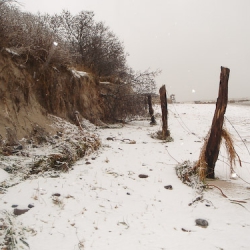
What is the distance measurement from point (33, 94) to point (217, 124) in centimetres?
620

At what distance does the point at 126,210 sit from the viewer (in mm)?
4027

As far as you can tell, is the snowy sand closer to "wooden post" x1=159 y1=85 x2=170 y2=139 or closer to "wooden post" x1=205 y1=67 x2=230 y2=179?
"wooden post" x1=205 y1=67 x2=230 y2=179

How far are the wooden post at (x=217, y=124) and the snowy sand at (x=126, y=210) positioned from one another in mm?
586

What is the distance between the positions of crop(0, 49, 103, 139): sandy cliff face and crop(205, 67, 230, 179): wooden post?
5088mm

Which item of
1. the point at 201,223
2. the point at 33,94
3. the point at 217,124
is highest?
the point at 33,94

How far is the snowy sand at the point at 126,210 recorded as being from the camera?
10.4ft

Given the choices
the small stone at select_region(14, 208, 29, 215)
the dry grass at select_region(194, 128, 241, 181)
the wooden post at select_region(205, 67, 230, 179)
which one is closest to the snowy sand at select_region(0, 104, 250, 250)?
the small stone at select_region(14, 208, 29, 215)

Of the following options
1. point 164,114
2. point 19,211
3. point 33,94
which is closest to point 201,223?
point 19,211

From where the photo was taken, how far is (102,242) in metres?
3.11

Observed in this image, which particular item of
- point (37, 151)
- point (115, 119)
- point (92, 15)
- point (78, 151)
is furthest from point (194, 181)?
point (92, 15)

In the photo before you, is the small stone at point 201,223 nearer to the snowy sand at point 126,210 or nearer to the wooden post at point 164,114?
the snowy sand at point 126,210

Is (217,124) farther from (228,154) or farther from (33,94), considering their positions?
(33,94)

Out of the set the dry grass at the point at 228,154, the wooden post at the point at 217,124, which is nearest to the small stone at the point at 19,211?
the dry grass at the point at 228,154

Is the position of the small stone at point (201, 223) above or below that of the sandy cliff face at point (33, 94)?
below
